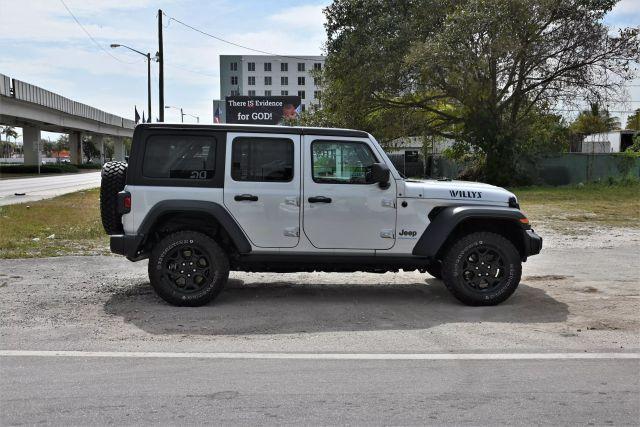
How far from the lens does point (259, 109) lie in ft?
158

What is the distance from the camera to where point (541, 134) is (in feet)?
108

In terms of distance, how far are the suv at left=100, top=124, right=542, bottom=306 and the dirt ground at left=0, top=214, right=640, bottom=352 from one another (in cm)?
49

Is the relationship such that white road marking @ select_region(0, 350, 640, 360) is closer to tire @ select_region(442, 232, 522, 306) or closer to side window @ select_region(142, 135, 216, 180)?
tire @ select_region(442, 232, 522, 306)

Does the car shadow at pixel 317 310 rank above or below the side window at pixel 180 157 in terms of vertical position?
below

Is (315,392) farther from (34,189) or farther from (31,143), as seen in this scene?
(31,143)

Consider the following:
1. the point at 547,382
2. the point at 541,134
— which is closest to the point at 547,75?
the point at 541,134

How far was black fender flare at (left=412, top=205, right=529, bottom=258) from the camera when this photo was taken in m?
6.56

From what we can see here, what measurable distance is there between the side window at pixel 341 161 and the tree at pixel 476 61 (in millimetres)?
20432

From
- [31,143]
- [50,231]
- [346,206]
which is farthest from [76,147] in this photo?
[346,206]

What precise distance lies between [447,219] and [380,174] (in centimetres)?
93

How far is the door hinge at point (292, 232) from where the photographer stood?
664cm

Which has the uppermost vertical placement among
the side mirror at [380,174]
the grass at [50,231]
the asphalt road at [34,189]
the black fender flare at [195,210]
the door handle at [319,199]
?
the side mirror at [380,174]

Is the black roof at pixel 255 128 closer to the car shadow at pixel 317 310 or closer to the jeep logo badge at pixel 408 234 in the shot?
the jeep logo badge at pixel 408 234

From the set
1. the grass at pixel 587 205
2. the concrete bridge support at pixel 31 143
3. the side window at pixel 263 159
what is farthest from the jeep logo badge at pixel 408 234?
the concrete bridge support at pixel 31 143
